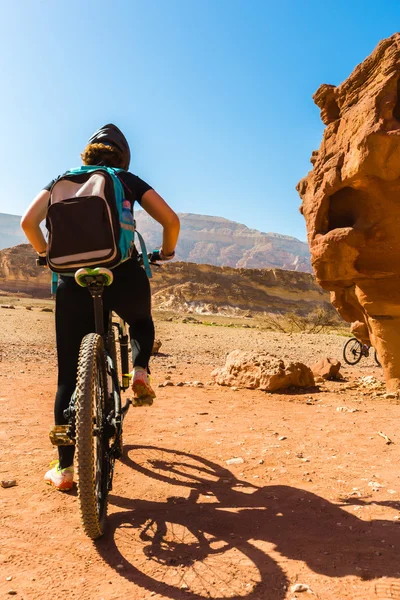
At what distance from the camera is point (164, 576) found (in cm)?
201

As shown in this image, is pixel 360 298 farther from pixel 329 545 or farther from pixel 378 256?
pixel 329 545

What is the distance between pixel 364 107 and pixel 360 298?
9.21 ft

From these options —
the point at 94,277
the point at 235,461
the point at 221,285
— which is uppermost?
the point at 221,285

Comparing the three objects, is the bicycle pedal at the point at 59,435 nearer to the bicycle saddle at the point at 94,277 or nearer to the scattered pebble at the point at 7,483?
the bicycle saddle at the point at 94,277

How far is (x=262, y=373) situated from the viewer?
700cm

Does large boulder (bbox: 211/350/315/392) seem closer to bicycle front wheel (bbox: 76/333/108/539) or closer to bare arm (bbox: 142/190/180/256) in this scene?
bare arm (bbox: 142/190/180/256)

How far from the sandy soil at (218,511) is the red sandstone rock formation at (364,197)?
72.5 inches

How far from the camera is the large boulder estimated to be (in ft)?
22.6

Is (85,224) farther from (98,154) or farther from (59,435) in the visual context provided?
(59,435)

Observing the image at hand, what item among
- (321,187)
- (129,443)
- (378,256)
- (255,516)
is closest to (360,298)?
(378,256)

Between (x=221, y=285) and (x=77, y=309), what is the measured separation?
45.9m

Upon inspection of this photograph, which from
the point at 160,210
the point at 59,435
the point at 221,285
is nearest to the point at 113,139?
the point at 160,210

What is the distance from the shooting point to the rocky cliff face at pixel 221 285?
46.0 m

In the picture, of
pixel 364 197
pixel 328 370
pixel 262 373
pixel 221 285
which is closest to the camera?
pixel 364 197
